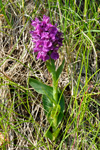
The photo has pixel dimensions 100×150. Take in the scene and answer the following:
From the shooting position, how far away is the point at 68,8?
154 centimetres

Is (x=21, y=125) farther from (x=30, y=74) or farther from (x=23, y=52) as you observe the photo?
(x=23, y=52)

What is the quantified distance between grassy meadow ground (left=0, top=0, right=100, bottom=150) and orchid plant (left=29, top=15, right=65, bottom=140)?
0.06 metres

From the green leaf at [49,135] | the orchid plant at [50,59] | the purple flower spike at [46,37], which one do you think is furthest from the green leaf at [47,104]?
the purple flower spike at [46,37]

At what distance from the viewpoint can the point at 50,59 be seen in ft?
4.47

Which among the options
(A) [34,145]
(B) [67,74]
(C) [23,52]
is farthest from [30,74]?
(A) [34,145]

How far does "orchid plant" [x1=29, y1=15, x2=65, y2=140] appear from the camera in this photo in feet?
4.17

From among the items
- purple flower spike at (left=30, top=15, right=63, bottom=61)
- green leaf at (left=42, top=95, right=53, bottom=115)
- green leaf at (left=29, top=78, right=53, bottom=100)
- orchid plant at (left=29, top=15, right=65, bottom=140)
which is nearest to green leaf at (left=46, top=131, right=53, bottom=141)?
orchid plant at (left=29, top=15, right=65, bottom=140)

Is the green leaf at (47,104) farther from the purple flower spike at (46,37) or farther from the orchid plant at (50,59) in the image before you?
the purple flower spike at (46,37)

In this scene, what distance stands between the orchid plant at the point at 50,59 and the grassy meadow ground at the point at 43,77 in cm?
6

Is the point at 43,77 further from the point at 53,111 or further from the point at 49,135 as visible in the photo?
the point at 49,135

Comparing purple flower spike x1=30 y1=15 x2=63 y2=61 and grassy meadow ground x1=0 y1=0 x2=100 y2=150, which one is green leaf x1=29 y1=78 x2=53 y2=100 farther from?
purple flower spike x1=30 y1=15 x2=63 y2=61

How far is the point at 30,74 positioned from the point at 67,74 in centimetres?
31

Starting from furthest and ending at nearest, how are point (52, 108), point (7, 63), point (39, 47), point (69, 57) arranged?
1. point (7, 63)
2. point (69, 57)
3. point (52, 108)
4. point (39, 47)

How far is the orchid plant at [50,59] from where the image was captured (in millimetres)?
1271
